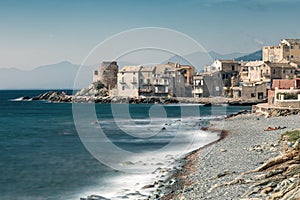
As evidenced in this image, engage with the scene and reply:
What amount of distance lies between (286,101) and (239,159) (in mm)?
27372

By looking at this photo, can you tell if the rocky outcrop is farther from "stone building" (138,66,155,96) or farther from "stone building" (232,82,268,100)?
"stone building" (138,66,155,96)

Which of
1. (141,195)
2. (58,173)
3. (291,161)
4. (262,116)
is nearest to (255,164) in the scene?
(291,161)

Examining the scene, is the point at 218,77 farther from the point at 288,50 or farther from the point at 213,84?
the point at 288,50

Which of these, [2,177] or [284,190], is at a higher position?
[284,190]

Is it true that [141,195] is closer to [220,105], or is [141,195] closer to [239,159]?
[239,159]

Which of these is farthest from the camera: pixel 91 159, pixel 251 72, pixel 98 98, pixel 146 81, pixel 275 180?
pixel 98 98

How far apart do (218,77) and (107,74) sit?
102 feet

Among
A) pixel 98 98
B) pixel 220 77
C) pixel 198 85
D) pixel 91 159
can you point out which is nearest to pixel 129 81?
pixel 98 98

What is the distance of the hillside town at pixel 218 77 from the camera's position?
78562 millimetres

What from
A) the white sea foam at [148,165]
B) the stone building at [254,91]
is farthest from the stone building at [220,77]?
the white sea foam at [148,165]

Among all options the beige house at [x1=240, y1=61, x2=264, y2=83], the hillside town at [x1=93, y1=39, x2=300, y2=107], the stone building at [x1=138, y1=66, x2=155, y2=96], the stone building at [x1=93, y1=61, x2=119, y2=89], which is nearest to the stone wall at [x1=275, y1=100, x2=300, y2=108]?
the hillside town at [x1=93, y1=39, x2=300, y2=107]

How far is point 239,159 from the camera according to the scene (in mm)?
18391

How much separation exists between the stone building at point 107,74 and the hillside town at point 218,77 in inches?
311

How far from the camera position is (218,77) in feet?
285
